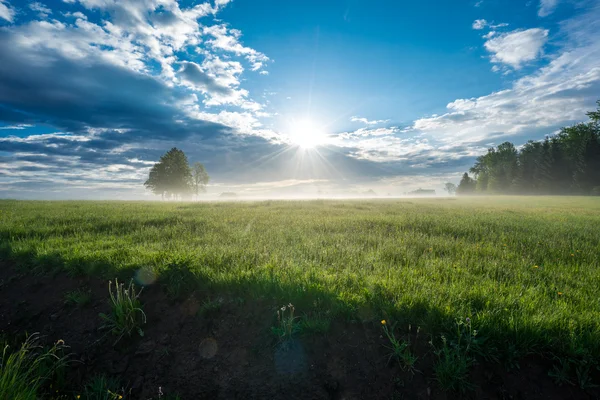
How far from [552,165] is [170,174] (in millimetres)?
89095

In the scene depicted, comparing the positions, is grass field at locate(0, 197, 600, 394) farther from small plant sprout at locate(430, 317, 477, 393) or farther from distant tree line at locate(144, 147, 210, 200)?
distant tree line at locate(144, 147, 210, 200)

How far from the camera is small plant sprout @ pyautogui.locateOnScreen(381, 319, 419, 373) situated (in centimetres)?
321

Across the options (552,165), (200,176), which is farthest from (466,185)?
(200,176)

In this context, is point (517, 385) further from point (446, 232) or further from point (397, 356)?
point (446, 232)

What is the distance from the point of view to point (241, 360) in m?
3.63

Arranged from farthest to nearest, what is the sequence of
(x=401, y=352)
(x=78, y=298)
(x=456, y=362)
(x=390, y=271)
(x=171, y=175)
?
1. (x=171, y=175)
2. (x=390, y=271)
3. (x=78, y=298)
4. (x=401, y=352)
5. (x=456, y=362)

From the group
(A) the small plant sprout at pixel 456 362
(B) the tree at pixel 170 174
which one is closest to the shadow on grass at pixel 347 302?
(A) the small plant sprout at pixel 456 362

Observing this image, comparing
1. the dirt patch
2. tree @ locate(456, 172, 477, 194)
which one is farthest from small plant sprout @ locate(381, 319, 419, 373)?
tree @ locate(456, 172, 477, 194)

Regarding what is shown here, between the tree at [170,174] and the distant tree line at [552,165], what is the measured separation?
8569 cm

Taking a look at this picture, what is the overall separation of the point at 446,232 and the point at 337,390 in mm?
8804

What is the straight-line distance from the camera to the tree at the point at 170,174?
5516 centimetres

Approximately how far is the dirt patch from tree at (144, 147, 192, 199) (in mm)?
55682

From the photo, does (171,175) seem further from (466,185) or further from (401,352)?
(466,185)

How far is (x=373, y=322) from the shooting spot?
374 cm
